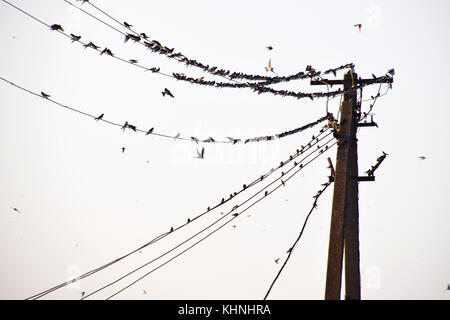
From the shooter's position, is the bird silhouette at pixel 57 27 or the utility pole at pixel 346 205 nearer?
the bird silhouette at pixel 57 27

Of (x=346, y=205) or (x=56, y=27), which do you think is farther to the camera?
(x=346, y=205)

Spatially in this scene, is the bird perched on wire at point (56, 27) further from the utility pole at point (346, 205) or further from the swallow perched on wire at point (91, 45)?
the utility pole at point (346, 205)

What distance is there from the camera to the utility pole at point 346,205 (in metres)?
7.29

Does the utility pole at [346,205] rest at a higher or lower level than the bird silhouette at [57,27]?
lower

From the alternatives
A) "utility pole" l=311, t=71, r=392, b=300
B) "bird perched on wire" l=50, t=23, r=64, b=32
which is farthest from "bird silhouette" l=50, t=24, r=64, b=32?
"utility pole" l=311, t=71, r=392, b=300

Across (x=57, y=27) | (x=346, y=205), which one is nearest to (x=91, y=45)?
(x=57, y=27)

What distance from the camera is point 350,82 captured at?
29.1 feet

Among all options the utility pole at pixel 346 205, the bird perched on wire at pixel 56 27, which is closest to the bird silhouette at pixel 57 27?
the bird perched on wire at pixel 56 27

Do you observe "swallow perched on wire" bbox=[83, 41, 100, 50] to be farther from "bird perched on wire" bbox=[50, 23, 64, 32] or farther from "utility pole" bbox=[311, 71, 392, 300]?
"utility pole" bbox=[311, 71, 392, 300]

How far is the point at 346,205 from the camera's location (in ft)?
25.0

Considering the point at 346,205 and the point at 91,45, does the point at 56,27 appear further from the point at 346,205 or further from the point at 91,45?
the point at 346,205
